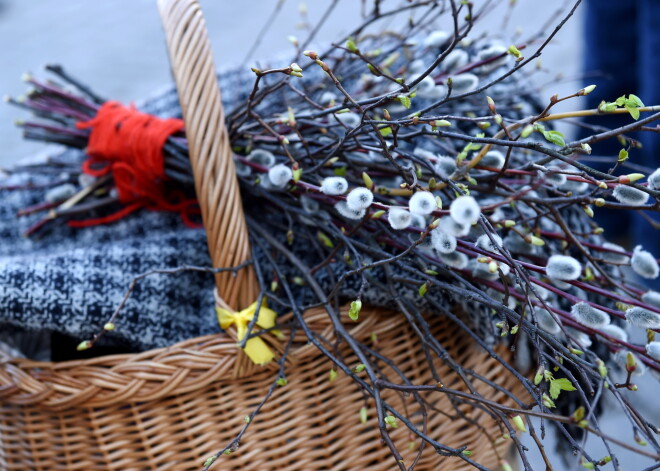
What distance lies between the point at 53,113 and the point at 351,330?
39 cm

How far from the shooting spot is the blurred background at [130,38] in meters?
1.66

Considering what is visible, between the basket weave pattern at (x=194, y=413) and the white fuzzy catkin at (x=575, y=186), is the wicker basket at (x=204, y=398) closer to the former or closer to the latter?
the basket weave pattern at (x=194, y=413)

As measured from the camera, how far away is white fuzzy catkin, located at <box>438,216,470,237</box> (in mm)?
353

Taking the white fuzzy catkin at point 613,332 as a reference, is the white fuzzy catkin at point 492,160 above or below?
above

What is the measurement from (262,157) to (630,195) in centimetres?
27

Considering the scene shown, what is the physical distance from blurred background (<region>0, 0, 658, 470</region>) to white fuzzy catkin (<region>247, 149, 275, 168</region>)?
1.15m

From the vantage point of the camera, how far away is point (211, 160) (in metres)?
0.49

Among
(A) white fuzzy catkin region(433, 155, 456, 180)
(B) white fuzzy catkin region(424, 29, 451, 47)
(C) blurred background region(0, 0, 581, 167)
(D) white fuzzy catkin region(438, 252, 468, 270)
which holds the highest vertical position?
(C) blurred background region(0, 0, 581, 167)

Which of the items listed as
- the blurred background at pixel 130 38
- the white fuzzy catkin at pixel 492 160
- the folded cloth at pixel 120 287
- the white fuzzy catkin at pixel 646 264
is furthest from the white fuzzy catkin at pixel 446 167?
the blurred background at pixel 130 38

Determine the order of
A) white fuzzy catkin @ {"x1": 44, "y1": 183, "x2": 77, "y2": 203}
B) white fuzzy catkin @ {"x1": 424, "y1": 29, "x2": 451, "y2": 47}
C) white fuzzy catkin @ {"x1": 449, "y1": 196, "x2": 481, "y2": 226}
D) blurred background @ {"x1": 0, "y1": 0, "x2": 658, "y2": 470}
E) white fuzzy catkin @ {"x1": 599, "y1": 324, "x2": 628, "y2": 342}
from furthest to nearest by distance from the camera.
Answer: blurred background @ {"x1": 0, "y1": 0, "x2": 658, "y2": 470} → white fuzzy catkin @ {"x1": 44, "y1": 183, "x2": 77, "y2": 203} → white fuzzy catkin @ {"x1": 424, "y1": 29, "x2": 451, "y2": 47} → white fuzzy catkin @ {"x1": 599, "y1": 324, "x2": 628, "y2": 342} → white fuzzy catkin @ {"x1": 449, "y1": 196, "x2": 481, "y2": 226}

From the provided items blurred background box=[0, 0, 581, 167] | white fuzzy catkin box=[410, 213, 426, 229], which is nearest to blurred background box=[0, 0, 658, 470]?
blurred background box=[0, 0, 581, 167]

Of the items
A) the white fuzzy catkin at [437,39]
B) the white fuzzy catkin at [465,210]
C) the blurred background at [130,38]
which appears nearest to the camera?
the white fuzzy catkin at [465,210]

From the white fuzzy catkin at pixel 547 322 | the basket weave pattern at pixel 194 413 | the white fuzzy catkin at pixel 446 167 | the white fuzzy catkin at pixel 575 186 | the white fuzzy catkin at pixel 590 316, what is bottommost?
the basket weave pattern at pixel 194 413

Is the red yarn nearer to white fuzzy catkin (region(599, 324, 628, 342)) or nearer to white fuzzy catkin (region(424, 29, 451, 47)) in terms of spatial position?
white fuzzy catkin (region(424, 29, 451, 47))
